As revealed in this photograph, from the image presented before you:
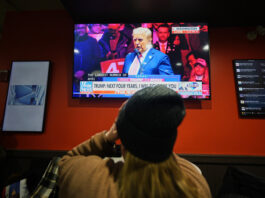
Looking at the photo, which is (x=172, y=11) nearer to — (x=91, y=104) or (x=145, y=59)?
(x=145, y=59)

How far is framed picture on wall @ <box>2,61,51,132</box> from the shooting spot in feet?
5.21

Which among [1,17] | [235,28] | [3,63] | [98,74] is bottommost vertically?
[98,74]

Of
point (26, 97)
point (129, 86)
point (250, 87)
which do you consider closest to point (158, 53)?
point (129, 86)

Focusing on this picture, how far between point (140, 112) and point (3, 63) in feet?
7.42

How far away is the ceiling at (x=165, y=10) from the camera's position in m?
1.37

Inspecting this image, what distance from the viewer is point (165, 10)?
1470 millimetres

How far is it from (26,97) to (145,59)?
159 centimetres

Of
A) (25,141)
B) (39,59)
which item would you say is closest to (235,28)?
(39,59)

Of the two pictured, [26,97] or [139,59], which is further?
[26,97]

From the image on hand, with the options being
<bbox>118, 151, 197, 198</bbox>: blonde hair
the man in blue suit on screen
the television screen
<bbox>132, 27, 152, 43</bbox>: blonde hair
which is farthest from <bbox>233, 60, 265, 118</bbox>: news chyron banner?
<bbox>118, 151, 197, 198</bbox>: blonde hair

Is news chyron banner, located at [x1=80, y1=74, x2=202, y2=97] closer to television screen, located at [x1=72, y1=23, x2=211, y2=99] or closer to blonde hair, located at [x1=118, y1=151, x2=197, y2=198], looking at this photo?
television screen, located at [x1=72, y1=23, x2=211, y2=99]

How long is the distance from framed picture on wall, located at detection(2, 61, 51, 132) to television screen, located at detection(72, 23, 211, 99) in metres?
0.52

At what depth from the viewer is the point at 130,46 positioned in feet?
4.91

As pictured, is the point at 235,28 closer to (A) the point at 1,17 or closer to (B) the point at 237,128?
(B) the point at 237,128
